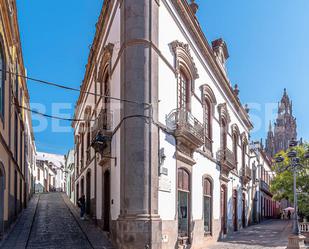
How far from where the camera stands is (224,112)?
21.2 meters

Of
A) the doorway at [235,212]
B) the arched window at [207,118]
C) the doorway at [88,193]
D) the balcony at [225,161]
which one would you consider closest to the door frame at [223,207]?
the balcony at [225,161]

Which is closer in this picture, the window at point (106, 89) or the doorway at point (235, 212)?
the window at point (106, 89)

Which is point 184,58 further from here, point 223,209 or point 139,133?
point 223,209

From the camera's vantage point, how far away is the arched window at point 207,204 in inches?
665

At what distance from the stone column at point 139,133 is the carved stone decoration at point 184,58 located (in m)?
1.80

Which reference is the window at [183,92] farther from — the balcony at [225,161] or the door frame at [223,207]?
the door frame at [223,207]

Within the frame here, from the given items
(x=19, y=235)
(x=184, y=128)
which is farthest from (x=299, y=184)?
(x=19, y=235)

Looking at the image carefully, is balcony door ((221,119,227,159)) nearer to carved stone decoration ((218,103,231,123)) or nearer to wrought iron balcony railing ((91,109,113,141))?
carved stone decoration ((218,103,231,123))

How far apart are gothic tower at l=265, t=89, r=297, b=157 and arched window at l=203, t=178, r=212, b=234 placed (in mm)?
69467

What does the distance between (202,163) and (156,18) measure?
→ 6.99m

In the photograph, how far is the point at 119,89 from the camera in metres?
12.1

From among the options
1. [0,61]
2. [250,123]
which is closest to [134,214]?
[0,61]

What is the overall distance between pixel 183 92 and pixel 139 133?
4.57m

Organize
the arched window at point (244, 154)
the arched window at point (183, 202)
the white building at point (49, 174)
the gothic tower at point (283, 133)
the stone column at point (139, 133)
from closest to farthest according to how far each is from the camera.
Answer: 1. the stone column at point (139, 133)
2. the arched window at point (183, 202)
3. the arched window at point (244, 154)
4. the white building at point (49, 174)
5. the gothic tower at point (283, 133)
